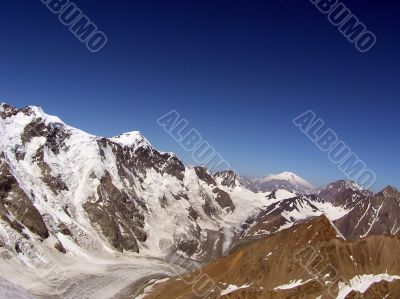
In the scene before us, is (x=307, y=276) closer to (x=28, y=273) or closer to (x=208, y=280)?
(x=208, y=280)

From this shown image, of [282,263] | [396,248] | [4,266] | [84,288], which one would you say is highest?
[396,248]

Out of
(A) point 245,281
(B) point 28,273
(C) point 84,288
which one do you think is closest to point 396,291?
(A) point 245,281

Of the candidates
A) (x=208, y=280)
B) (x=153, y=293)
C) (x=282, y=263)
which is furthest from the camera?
(x=153, y=293)

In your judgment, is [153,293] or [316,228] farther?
[153,293]

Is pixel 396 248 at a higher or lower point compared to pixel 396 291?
higher

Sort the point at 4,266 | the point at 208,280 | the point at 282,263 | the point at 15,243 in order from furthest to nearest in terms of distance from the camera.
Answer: the point at 15,243 < the point at 4,266 < the point at 208,280 < the point at 282,263

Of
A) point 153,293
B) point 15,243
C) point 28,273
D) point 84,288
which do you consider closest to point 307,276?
point 153,293
